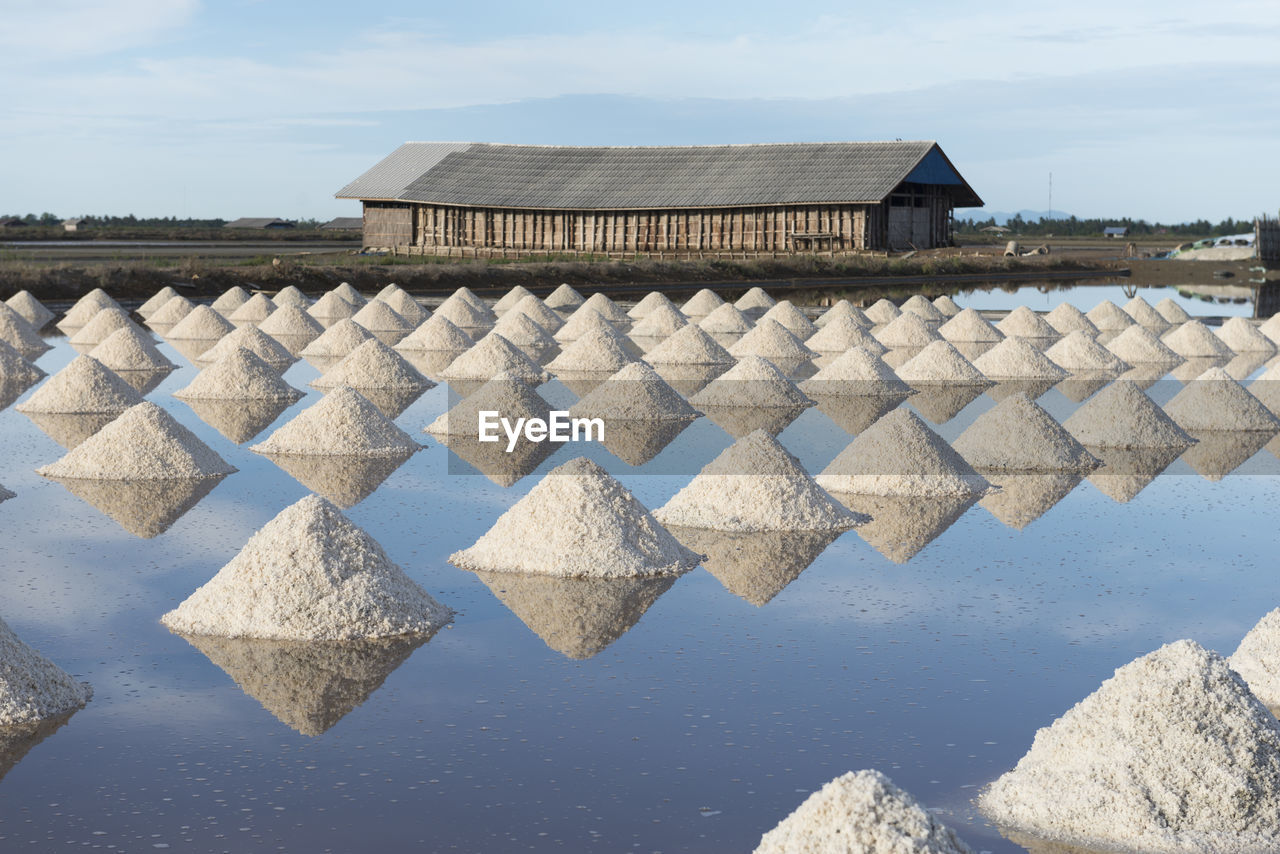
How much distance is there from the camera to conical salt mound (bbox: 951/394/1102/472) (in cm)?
1088

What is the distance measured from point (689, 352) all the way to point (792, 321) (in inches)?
175

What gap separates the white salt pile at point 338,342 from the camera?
18.9 metres

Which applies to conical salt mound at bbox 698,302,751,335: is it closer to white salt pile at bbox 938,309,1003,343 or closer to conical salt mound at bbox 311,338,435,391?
white salt pile at bbox 938,309,1003,343

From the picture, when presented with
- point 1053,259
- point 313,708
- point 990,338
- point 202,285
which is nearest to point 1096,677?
point 313,708

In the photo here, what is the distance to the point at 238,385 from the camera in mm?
14656

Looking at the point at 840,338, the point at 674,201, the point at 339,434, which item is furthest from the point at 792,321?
the point at 674,201

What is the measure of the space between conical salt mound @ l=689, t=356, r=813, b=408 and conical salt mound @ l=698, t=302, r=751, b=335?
7636 millimetres

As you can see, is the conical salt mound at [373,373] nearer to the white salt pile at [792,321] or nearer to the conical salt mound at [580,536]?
the white salt pile at [792,321]

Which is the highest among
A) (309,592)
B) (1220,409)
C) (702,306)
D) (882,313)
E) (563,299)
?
(563,299)

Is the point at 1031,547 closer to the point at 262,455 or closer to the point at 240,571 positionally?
the point at 240,571

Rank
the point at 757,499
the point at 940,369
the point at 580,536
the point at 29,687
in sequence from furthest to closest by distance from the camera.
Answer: the point at 940,369, the point at 757,499, the point at 580,536, the point at 29,687

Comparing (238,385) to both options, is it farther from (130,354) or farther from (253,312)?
(253,312)

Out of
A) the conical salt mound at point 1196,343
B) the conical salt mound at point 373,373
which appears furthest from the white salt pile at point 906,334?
the conical salt mound at point 373,373

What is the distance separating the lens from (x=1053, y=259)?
139 ft
